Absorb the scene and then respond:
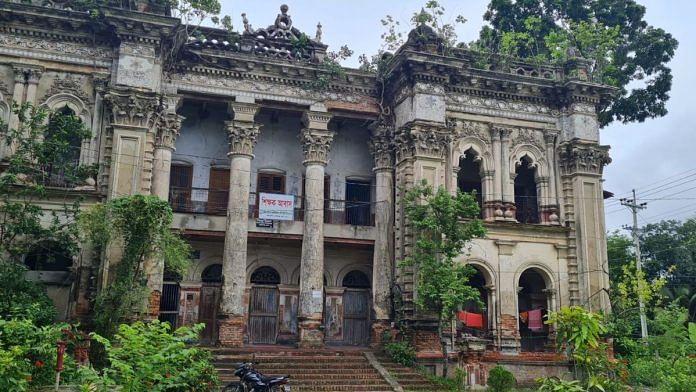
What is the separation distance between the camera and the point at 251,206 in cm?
2127

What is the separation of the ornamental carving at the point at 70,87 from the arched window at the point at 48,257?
13.2 feet

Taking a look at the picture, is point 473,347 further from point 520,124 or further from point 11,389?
point 11,389

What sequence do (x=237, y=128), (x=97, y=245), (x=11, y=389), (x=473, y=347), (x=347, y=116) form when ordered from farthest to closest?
(x=347, y=116) → (x=237, y=128) → (x=473, y=347) → (x=97, y=245) → (x=11, y=389)

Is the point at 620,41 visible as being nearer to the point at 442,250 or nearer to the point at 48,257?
the point at 442,250

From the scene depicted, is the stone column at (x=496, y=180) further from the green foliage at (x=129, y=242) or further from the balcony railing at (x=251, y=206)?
the green foliage at (x=129, y=242)

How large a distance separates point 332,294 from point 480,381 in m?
6.40

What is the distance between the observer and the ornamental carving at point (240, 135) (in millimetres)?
19609

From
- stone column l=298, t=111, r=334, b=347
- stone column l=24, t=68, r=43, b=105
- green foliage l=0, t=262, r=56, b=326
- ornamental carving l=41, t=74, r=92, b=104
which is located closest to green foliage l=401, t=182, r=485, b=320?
stone column l=298, t=111, r=334, b=347

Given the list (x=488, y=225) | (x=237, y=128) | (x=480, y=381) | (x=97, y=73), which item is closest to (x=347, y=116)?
(x=237, y=128)

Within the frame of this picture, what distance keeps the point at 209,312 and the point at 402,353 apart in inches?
248

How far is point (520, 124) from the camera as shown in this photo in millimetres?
21641

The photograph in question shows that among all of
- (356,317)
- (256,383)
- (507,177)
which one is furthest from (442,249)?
(256,383)

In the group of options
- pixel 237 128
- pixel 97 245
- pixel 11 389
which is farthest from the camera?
pixel 237 128

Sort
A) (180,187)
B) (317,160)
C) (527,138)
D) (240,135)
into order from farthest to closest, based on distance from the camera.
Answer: (527,138) → (180,187) → (317,160) → (240,135)
